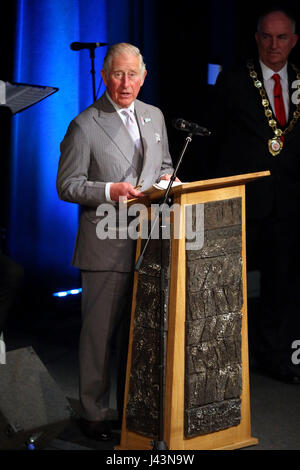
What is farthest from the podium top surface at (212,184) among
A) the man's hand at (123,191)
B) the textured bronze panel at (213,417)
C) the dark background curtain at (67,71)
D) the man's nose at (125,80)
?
the dark background curtain at (67,71)

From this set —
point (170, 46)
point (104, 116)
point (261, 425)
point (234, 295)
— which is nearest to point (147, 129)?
point (104, 116)

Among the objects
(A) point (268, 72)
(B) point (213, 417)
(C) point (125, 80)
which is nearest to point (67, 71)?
(A) point (268, 72)

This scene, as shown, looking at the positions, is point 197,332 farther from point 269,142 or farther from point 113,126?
point 269,142

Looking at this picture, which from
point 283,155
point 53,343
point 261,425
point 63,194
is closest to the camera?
point 63,194

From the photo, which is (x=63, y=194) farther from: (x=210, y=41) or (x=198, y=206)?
(x=210, y=41)

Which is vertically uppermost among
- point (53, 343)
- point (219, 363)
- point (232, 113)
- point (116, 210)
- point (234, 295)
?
point (232, 113)

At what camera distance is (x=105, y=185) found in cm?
333

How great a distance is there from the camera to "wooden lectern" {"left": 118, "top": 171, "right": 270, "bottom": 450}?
3158 millimetres

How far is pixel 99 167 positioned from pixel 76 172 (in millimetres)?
101

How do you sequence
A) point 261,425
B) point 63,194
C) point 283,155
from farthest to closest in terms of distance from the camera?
point 283,155, point 261,425, point 63,194

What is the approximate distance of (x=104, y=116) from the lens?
345cm

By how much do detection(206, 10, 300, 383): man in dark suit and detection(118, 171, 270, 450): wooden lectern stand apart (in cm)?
106

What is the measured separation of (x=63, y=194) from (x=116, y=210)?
0.75 feet

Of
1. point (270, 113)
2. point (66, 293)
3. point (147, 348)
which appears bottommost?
point (66, 293)
